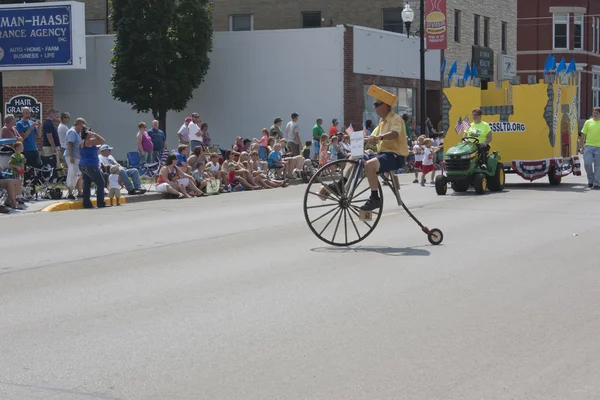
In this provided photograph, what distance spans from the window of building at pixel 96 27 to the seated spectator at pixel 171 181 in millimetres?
29230

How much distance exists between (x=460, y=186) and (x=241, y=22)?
2773 cm

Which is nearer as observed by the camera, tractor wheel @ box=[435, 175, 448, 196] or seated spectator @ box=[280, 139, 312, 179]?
tractor wheel @ box=[435, 175, 448, 196]

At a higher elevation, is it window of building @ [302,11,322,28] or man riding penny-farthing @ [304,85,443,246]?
window of building @ [302,11,322,28]

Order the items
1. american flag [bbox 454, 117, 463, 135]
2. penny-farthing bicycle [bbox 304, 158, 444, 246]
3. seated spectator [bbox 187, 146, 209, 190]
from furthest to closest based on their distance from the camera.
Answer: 1. american flag [bbox 454, 117, 463, 135]
2. seated spectator [bbox 187, 146, 209, 190]
3. penny-farthing bicycle [bbox 304, 158, 444, 246]

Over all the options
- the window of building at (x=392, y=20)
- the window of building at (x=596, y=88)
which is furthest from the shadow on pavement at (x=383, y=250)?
the window of building at (x=596, y=88)

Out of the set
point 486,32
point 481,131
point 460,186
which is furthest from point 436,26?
point 460,186

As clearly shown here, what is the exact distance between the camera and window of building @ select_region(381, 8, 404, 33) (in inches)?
1745

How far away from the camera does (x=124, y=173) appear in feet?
72.2

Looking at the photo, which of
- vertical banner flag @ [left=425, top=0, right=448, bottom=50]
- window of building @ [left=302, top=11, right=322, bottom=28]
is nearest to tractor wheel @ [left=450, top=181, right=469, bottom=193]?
vertical banner flag @ [left=425, top=0, right=448, bottom=50]

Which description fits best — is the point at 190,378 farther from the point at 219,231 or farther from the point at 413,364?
the point at 219,231

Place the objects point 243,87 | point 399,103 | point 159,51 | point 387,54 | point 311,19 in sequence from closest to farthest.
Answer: point 159,51 → point 243,87 → point 387,54 → point 399,103 → point 311,19

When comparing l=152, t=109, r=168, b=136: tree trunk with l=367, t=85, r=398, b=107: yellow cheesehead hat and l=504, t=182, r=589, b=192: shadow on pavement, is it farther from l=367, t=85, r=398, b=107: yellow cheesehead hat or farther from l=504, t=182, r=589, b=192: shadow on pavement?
l=367, t=85, r=398, b=107: yellow cheesehead hat

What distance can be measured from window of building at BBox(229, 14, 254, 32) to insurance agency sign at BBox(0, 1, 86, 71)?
18.1 m

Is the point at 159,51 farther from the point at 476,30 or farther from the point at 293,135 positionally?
the point at 476,30
